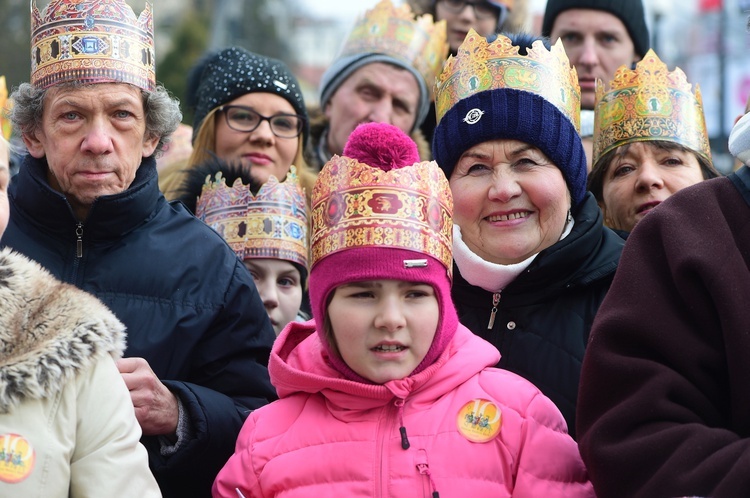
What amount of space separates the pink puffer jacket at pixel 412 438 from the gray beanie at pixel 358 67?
2.85 metres

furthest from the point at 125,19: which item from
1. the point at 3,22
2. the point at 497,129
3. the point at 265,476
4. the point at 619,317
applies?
the point at 3,22

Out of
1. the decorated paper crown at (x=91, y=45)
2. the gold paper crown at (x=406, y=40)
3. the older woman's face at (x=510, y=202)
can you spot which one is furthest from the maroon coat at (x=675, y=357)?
the gold paper crown at (x=406, y=40)

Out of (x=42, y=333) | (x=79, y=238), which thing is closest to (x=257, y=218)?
(x=79, y=238)

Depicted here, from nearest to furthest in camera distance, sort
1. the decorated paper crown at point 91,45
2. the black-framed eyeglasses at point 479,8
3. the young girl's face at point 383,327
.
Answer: the young girl's face at point 383,327 → the decorated paper crown at point 91,45 → the black-framed eyeglasses at point 479,8

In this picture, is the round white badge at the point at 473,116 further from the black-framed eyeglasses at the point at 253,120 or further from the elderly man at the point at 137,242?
the black-framed eyeglasses at the point at 253,120

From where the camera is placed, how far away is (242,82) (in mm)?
6043

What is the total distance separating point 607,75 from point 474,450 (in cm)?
317

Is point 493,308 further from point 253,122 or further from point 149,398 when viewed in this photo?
point 253,122

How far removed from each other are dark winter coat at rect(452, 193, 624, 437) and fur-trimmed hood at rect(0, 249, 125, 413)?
53.1 inches

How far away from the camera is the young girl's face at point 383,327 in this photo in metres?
3.65

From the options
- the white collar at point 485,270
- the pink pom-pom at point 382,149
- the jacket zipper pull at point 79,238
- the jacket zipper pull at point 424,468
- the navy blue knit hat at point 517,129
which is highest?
the navy blue knit hat at point 517,129

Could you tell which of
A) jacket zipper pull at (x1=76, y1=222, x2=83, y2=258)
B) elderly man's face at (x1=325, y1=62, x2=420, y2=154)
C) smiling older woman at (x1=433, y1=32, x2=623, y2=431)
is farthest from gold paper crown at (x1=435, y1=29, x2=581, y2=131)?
elderly man's face at (x1=325, y1=62, x2=420, y2=154)

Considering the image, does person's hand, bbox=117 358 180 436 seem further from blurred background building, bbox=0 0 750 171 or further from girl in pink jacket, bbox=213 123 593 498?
blurred background building, bbox=0 0 750 171

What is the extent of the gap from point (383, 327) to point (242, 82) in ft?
8.77
